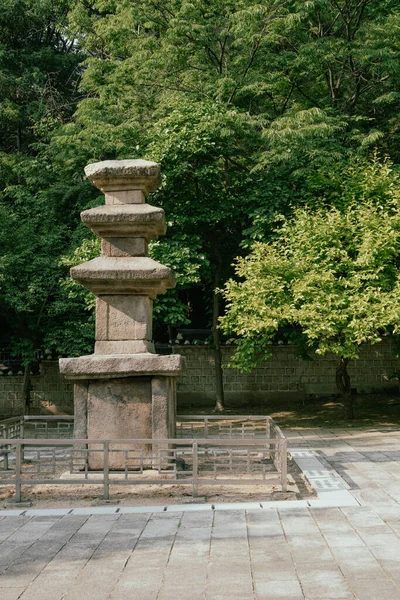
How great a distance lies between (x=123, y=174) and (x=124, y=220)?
30.9 inches

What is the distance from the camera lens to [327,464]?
468 inches

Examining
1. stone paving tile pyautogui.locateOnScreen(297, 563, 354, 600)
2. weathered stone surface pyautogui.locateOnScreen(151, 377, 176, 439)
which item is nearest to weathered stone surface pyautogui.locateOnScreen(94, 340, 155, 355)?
weathered stone surface pyautogui.locateOnScreen(151, 377, 176, 439)

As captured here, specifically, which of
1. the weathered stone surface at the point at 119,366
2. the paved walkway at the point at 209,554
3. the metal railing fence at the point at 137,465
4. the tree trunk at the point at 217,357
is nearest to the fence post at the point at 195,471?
the metal railing fence at the point at 137,465

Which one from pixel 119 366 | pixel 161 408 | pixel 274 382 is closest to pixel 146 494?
pixel 161 408

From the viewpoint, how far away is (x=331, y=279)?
16.7m

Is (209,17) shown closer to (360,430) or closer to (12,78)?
(12,78)

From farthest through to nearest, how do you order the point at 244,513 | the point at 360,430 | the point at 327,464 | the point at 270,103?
the point at 270,103
the point at 360,430
the point at 327,464
the point at 244,513

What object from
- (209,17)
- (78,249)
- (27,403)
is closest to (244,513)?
(78,249)

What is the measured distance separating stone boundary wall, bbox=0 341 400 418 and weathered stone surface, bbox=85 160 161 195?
13.5 metres

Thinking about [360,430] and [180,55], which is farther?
[180,55]

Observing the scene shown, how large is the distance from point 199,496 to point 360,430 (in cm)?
951

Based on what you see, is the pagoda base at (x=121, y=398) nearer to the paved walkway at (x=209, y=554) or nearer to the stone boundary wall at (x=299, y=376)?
the paved walkway at (x=209, y=554)

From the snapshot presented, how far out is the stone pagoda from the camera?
997cm

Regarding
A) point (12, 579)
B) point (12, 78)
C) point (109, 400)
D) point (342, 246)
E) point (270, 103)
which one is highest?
point (12, 78)
